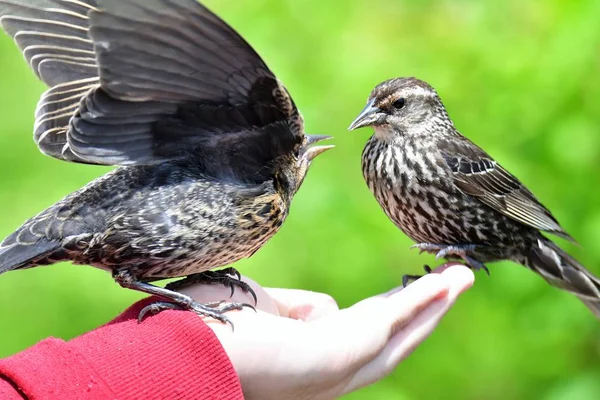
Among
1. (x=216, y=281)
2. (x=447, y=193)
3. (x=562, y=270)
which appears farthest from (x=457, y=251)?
(x=216, y=281)

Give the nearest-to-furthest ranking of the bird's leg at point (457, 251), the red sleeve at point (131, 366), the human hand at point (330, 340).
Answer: the red sleeve at point (131, 366), the human hand at point (330, 340), the bird's leg at point (457, 251)

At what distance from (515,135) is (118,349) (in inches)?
94.8

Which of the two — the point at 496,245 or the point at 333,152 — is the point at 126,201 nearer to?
the point at 496,245

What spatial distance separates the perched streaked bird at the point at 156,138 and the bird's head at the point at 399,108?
0.63m

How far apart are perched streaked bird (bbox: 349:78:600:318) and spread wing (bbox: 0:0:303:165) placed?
2.60 ft

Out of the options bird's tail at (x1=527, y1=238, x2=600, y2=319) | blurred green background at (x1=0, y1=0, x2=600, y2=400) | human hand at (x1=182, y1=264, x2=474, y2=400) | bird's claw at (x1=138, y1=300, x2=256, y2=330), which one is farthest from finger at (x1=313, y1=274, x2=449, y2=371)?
blurred green background at (x1=0, y1=0, x2=600, y2=400)

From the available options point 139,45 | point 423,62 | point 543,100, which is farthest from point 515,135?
point 139,45

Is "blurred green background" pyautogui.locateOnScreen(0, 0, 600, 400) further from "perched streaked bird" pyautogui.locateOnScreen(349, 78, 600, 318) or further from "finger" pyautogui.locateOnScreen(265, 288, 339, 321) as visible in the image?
"finger" pyautogui.locateOnScreen(265, 288, 339, 321)

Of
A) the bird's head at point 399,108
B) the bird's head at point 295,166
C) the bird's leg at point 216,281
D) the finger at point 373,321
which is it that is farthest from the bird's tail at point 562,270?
the bird's leg at point 216,281

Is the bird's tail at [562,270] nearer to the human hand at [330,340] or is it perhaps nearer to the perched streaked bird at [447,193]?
the perched streaked bird at [447,193]

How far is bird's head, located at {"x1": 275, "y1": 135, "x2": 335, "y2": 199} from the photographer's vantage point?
3.07m

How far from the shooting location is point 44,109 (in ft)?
10.2

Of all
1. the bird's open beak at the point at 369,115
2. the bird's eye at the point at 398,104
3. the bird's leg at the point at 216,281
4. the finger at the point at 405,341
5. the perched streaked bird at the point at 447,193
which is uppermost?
the bird's eye at the point at 398,104

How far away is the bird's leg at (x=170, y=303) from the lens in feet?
9.22
